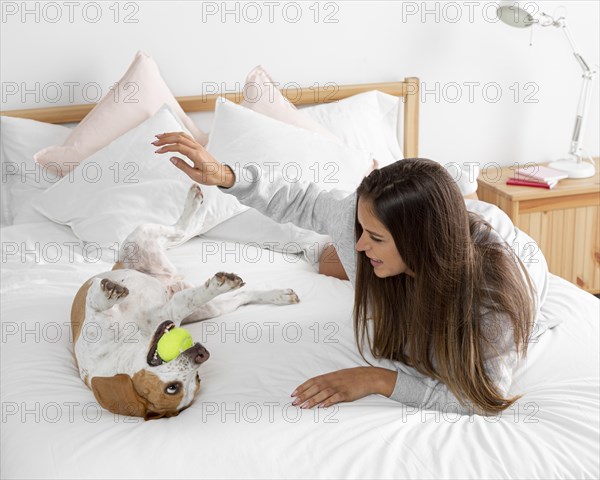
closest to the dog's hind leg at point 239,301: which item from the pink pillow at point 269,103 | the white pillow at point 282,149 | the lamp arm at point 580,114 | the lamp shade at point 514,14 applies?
the white pillow at point 282,149

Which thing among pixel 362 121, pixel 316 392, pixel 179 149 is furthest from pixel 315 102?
pixel 316 392

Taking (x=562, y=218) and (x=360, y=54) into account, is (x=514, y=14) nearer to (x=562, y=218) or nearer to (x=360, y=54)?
(x=360, y=54)

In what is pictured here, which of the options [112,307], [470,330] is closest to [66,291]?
[112,307]

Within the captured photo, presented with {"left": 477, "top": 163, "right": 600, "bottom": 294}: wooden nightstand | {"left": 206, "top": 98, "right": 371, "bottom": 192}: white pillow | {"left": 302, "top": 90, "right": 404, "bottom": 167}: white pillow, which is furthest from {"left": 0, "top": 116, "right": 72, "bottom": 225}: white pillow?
{"left": 477, "top": 163, "right": 600, "bottom": 294}: wooden nightstand

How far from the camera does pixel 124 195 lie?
2.48m

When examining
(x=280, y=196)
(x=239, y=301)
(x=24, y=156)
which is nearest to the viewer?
(x=280, y=196)

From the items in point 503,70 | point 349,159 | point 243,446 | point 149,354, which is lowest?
point 243,446

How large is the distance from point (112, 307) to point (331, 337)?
496mm

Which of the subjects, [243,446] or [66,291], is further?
[66,291]

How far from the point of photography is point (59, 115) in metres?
2.76

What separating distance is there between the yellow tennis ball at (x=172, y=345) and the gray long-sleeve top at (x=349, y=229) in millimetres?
378

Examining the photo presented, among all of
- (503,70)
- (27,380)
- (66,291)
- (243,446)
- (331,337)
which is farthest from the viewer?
(503,70)

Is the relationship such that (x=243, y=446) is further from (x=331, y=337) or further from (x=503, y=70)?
(x=503, y=70)

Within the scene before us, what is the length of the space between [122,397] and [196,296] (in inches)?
12.2
